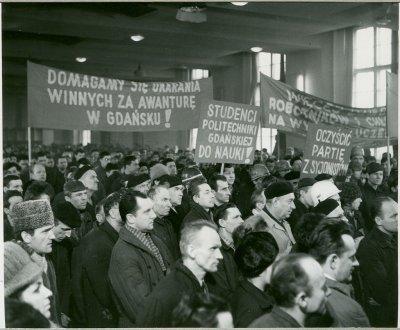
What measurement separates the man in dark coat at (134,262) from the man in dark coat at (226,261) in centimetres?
40

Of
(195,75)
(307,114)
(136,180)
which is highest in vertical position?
(195,75)

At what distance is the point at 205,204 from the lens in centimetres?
566

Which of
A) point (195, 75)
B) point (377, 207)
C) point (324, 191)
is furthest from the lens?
point (195, 75)

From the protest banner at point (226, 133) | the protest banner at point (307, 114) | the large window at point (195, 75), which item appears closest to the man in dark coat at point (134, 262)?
the protest banner at point (226, 133)

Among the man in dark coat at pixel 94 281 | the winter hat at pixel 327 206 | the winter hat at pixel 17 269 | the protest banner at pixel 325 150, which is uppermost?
the protest banner at pixel 325 150

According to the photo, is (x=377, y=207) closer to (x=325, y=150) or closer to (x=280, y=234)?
(x=280, y=234)

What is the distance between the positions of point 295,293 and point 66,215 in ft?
8.60

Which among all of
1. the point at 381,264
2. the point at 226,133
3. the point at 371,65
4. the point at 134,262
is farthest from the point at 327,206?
the point at 371,65

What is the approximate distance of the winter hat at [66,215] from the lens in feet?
15.4

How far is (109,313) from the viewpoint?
4.26 metres

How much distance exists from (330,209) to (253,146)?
2623 mm

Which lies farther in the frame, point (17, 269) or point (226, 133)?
point (226, 133)

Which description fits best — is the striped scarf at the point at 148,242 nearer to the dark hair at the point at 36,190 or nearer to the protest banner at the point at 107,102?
the dark hair at the point at 36,190

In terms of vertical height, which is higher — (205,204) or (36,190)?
(36,190)
